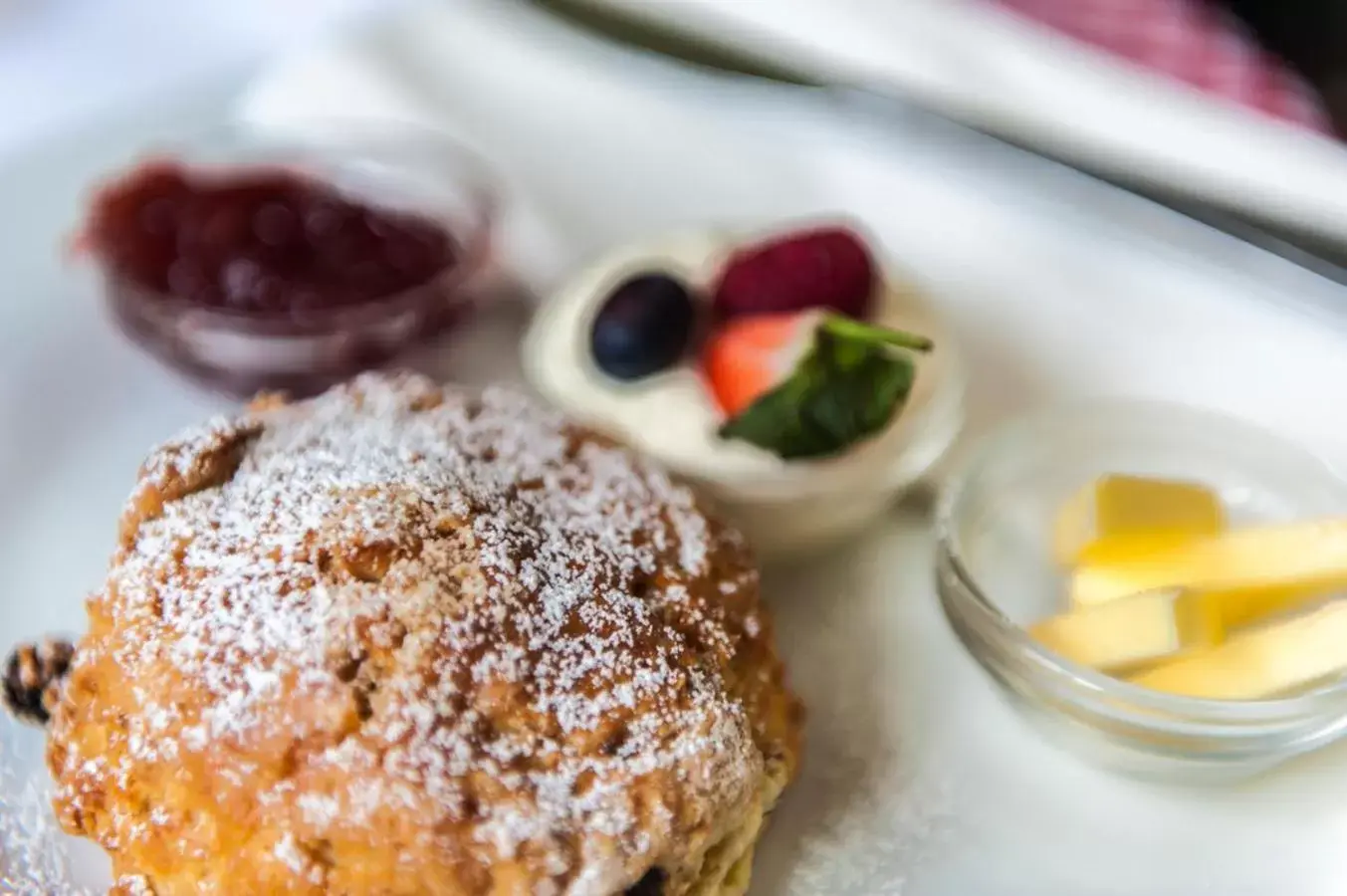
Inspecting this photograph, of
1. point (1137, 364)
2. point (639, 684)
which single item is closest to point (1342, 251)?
point (1137, 364)

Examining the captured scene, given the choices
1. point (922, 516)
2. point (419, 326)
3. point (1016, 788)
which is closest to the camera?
point (1016, 788)

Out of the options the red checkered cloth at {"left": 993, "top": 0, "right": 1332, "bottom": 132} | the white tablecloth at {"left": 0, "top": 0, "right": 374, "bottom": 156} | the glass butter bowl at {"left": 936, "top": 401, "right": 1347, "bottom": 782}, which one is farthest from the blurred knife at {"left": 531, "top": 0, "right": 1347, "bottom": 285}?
the red checkered cloth at {"left": 993, "top": 0, "right": 1332, "bottom": 132}

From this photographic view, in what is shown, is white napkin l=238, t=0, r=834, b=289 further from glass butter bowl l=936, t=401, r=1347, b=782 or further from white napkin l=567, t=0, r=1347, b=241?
glass butter bowl l=936, t=401, r=1347, b=782

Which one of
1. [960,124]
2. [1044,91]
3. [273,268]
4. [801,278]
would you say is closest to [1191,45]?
[1044,91]

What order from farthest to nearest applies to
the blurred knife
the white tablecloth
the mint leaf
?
1. the white tablecloth
2. the blurred knife
3. the mint leaf

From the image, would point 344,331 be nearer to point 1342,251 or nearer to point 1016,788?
point 1016,788

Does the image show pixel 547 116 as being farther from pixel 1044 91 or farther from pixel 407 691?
pixel 407 691
